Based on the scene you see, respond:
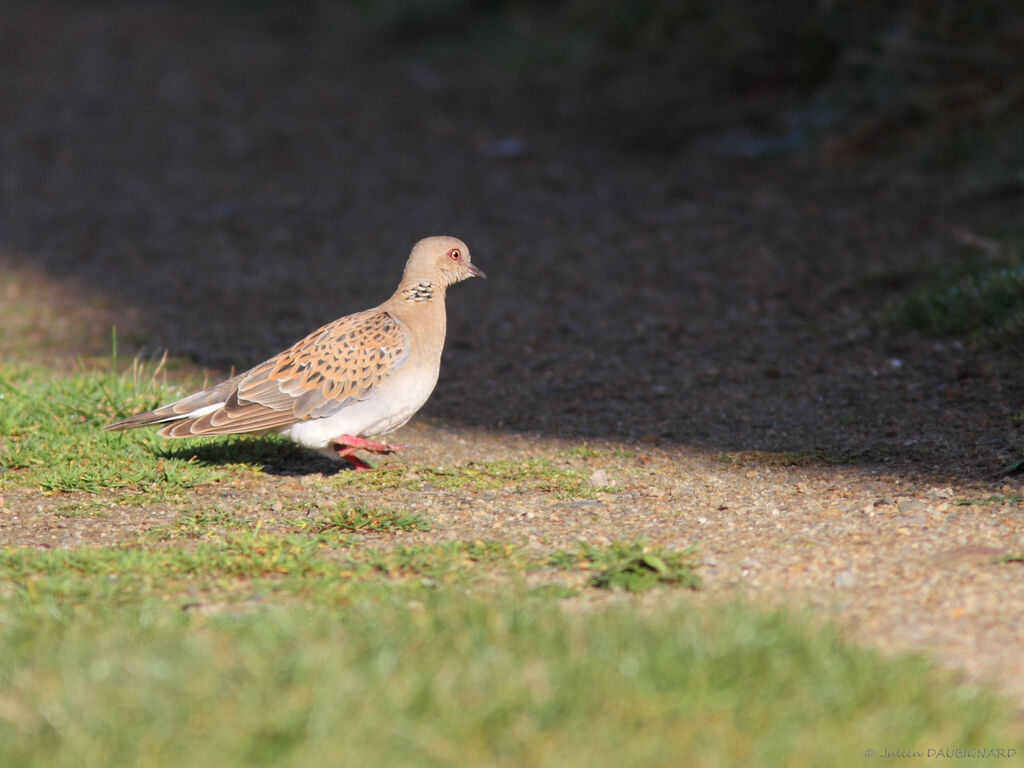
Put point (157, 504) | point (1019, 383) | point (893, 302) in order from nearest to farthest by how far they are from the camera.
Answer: point (157, 504)
point (1019, 383)
point (893, 302)

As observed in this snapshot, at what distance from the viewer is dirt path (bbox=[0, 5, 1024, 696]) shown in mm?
4664

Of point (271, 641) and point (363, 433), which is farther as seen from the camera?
point (363, 433)

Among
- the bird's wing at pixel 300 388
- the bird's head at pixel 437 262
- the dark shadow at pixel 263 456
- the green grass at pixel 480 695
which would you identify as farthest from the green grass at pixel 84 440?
the green grass at pixel 480 695

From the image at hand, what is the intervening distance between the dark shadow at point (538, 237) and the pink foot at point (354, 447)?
0.79 feet

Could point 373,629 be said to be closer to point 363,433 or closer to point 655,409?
point 363,433

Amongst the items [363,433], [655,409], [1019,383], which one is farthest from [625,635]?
[1019,383]

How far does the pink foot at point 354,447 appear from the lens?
5.46 m

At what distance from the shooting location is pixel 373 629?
3498 mm

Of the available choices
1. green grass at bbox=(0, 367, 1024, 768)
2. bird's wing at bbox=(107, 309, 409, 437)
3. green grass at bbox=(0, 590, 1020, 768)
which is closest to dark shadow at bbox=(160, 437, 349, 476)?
bird's wing at bbox=(107, 309, 409, 437)

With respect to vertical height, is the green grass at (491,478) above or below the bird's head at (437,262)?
below

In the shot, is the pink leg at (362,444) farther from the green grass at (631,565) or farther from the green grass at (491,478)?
the green grass at (631,565)

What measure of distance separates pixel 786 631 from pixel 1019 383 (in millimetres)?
3746

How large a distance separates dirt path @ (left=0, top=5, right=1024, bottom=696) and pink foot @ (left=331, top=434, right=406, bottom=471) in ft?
0.76

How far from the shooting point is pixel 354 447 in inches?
221
